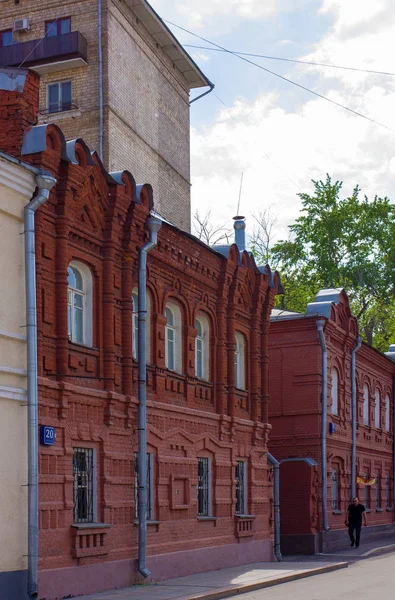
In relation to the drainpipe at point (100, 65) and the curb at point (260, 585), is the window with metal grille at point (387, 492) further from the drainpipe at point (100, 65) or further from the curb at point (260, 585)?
the drainpipe at point (100, 65)

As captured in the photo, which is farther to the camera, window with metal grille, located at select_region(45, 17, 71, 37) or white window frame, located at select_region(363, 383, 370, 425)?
white window frame, located at select_region(363, 383, 370, 425)

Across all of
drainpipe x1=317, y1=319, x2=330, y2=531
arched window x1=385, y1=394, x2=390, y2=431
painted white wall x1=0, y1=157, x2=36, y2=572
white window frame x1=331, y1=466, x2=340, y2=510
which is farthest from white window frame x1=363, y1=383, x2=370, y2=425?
painted white wall x1=0, y1=157, x2=36, y2=572

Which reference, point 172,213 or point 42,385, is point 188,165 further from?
point 42,385

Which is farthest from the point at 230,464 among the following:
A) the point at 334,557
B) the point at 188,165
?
the point at 188,165

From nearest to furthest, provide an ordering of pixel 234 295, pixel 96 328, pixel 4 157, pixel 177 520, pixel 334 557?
pixel 4 157
pixel 96 328
pixel 177 520
pixel 234 295
pixel 334 557

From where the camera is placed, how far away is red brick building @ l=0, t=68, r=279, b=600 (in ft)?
47.6

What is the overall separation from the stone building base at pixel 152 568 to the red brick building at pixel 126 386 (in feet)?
0.11

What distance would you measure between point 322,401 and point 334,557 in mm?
4282

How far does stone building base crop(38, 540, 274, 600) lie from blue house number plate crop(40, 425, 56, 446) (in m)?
1.76


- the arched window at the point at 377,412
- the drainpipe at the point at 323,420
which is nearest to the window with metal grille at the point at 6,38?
the drainpipe at the point at 323,420

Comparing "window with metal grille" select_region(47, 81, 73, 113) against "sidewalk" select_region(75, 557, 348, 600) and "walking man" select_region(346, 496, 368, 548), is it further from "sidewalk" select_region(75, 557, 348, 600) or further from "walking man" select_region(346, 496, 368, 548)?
"sidewalk" select_region(75, 557, 348, 600)

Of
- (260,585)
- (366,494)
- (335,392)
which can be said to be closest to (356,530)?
(335,392)

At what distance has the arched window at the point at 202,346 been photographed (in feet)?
67.6

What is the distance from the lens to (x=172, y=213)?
34094 mm
